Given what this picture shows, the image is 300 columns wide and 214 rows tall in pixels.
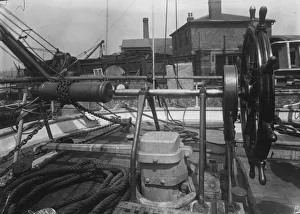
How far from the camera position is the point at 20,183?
2.25 metres

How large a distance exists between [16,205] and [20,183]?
1.05 ft

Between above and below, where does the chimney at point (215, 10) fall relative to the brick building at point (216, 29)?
above

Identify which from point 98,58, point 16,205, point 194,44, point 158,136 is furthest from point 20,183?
point 194,44

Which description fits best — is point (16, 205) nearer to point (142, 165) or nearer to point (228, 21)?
point (142, 165)

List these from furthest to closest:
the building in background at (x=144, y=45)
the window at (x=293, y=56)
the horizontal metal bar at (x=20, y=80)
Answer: the building in background at (x=144, y=45) < the window at (x=293, y=56) < the horizontal metal bar at (x=20, y=80)

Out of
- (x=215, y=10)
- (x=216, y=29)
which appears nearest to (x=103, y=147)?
(x=216, y=29)

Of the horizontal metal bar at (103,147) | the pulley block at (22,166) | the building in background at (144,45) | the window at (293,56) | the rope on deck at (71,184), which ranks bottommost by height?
the rope on deck at (71,184)

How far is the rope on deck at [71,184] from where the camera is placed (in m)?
1.89

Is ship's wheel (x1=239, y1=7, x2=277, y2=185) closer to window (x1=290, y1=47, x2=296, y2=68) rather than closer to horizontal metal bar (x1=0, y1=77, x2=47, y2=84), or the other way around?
horizontal metal bar (x1=0, y1=77, x2=47, y2=84)

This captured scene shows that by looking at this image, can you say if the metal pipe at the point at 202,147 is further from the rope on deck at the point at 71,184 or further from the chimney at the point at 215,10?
the chimney at the point at 215,10

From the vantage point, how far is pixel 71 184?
2449 millimetres

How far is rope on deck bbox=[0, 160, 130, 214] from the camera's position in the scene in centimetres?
189

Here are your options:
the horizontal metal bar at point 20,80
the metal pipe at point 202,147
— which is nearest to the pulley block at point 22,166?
the horizontal metal bar at point 20,80

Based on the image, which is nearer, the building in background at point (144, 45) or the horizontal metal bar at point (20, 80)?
the horizontal metal bar at point (20, 80)
